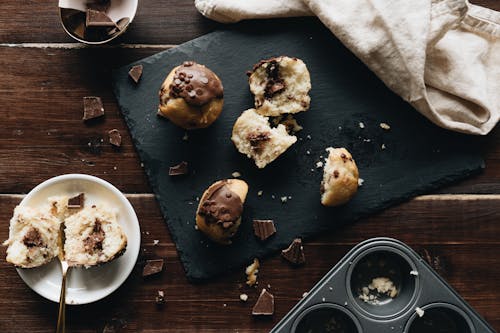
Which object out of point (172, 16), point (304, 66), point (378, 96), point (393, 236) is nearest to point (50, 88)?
point (172, 16)

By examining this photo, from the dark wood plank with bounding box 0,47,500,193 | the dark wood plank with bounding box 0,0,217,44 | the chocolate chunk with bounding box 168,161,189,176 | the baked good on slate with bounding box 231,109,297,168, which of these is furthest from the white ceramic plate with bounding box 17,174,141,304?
the dark wood plank with bounding box 0,0,217,44

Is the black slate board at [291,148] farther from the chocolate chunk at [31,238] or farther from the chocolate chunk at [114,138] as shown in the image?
the chocolate chunk at [31,238]

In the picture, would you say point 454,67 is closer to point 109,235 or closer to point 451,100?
point 451,100

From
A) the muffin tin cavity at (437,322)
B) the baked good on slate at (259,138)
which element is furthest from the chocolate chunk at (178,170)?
the muffin tin cavity at (437,322)

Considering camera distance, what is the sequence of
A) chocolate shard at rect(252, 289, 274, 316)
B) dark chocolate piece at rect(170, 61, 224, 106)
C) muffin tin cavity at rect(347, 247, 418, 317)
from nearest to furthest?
dark chocolate piece at rect(170, 61, 224, 106)
muffin tin cavity at rect(347, 247, 418, 317)
chocolate shard at rect(252, 289, 274, 316)

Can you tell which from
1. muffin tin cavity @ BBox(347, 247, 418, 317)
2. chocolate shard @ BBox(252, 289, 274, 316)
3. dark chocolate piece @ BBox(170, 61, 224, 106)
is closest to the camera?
dark chocolate piece @ BBox(170, 61, 224, 106)

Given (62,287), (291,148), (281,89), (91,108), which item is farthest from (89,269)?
(281,89)

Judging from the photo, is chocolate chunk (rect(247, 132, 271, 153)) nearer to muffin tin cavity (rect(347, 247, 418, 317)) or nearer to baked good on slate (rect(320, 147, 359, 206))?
baked good on slate (rect(320, 147, 359, 206))
